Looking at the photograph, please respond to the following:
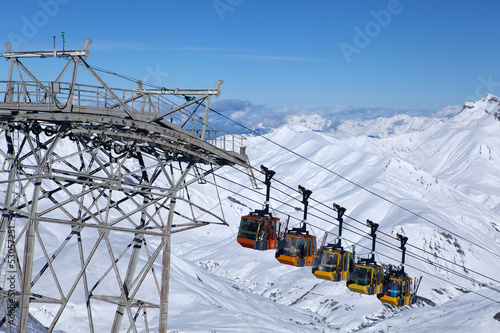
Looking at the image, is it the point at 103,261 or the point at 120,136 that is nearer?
the point at 120,136

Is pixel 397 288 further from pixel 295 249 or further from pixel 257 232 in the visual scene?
pixel 257 232

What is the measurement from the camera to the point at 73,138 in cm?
2792

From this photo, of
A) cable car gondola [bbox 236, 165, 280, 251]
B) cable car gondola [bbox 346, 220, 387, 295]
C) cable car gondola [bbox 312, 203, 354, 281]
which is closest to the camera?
cable car gondola [bbox 236, 165, 280, 251]

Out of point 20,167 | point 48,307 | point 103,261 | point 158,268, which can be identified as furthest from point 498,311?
point 20,167

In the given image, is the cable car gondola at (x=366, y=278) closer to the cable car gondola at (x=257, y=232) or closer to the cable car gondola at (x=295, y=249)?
the cable car gondola at (x=295, y=249)

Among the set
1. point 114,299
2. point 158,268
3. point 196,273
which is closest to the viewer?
point 114,299

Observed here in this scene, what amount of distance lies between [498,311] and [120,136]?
287 ft

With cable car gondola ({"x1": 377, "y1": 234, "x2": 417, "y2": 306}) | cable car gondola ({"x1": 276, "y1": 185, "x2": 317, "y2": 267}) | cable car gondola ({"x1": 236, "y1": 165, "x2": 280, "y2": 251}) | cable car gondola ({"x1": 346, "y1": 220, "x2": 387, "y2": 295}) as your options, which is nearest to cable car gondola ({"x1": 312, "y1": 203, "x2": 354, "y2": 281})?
cable car gondola ({"x1": 276, "y1": 185, "x2": 317, "y2": 267})

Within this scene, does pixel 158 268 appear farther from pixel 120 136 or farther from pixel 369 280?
pixel 120 136

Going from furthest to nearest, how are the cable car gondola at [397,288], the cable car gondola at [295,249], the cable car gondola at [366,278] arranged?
1. the cable car gondola at [397,288]
2. the cable car gondola at [366,278]
3. the cable car gondola at [295,249]

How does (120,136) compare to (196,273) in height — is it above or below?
above

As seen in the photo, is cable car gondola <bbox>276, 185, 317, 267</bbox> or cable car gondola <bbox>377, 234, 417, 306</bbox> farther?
cable car gondola <bbox>377, 234, 417, 306</bbox>

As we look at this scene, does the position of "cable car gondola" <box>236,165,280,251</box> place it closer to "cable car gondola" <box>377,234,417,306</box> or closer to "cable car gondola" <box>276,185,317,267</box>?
"cable car gondola" <box>276,185,317,267</box>

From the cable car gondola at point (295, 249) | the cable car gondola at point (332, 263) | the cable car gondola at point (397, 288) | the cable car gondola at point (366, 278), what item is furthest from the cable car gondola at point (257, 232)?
the cable car gondola at point (397, 288)
